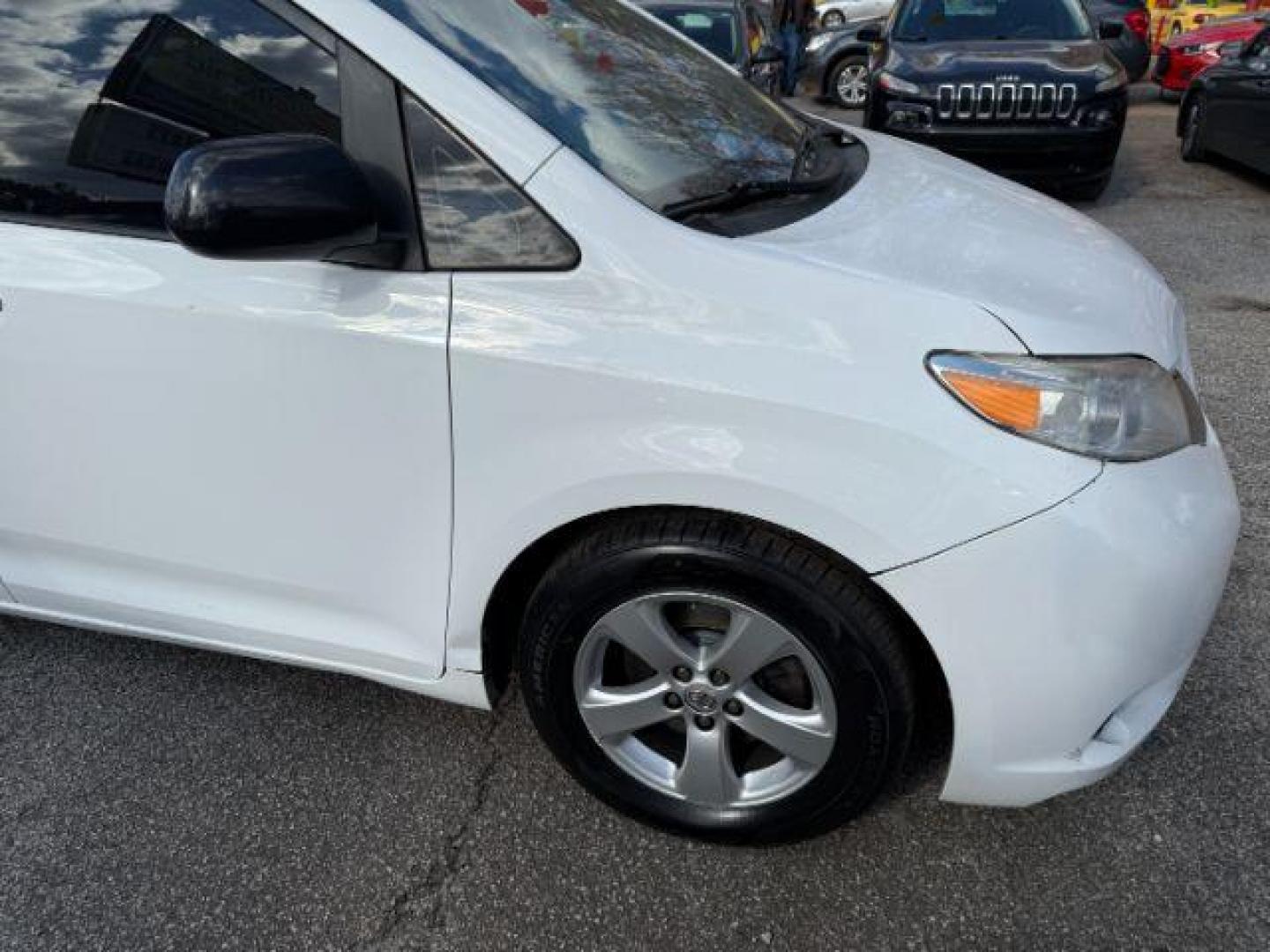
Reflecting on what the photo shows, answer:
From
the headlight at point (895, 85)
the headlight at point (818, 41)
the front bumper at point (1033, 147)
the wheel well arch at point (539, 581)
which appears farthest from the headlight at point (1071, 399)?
the headlight at point (818, 41)

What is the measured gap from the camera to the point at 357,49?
5.48 ft

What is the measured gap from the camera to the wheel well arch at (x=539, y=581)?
5.49 ft

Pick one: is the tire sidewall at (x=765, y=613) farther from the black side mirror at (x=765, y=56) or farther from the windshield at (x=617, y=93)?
the black side mirror at (x=765, y=56)

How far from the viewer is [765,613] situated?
5.64ft

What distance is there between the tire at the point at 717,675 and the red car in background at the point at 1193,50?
1064 cm

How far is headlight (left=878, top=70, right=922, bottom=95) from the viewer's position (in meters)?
6.55

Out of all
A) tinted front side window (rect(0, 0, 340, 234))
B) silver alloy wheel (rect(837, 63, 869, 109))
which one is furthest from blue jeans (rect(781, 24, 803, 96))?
tinted front side window (rect(0, 0, 340, 234))

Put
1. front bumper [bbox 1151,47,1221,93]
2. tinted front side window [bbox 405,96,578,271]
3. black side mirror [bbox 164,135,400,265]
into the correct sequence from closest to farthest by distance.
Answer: black side mirror [bbox 164,135,400,265], tinted front side window [bbox 405,96,578,271], front bumper [bbox 1151,47,1221,93]

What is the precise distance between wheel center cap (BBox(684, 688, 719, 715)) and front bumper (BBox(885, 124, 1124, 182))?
219 inches

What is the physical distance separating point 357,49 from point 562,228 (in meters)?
0.47

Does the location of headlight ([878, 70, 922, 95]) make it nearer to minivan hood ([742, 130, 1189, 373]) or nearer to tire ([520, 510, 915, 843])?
minivan hood ([742, 130, 1189, 373])

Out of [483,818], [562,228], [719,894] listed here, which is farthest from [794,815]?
[562,228]

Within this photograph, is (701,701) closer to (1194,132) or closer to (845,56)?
(1194,132)

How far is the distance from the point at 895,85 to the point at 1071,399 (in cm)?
571
